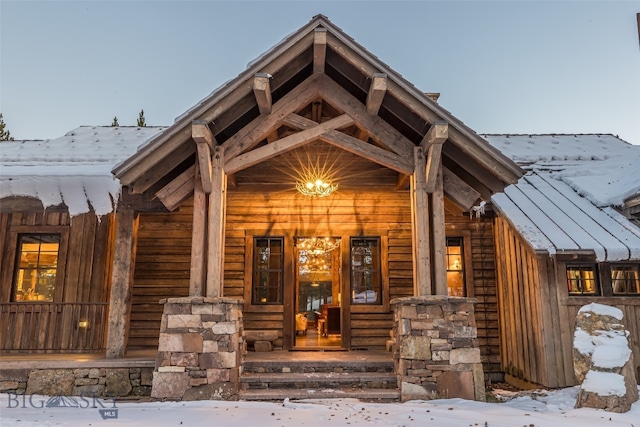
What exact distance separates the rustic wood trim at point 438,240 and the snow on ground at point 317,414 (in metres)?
1.35

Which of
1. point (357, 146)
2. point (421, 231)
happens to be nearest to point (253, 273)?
point (357, 146)

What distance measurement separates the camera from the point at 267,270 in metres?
8.37

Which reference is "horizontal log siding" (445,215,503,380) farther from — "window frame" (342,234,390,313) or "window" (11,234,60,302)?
"window" (11,234,60,302)

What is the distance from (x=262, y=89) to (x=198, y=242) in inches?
79.4

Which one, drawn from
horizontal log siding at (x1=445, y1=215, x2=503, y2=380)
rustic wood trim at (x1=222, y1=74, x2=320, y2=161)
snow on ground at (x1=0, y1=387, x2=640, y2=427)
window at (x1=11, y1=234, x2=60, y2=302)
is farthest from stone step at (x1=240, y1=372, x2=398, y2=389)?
window at (x1=11, y1=234, x2=60, y2=302)

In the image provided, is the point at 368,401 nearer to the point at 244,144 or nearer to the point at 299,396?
the point at 299,396

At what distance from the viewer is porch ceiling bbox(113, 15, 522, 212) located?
5.61 metres

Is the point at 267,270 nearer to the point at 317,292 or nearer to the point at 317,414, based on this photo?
the point at 317,414

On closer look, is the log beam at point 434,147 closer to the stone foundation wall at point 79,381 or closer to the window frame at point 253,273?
the window frame at point 253,273

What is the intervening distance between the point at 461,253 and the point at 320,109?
152 inches

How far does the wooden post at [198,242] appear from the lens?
5531 mm

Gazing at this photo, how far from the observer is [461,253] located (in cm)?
861

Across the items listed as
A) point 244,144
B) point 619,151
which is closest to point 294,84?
point 244,144

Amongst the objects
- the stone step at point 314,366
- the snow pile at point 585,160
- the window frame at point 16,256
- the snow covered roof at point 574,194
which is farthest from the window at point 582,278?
the window frame at point 16,256
